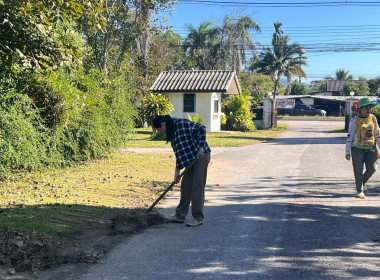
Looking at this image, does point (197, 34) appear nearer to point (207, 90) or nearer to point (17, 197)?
point (207, 90)

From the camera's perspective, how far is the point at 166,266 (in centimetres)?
478

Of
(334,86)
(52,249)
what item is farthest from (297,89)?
(52,249)

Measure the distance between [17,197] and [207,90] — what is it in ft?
65.9

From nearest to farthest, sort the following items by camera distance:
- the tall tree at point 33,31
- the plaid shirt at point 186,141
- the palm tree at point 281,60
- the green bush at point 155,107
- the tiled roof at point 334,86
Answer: the plaid shirt at point 186,141
the tall tree at point 33,31
the green bush at point 155,107
the palm tree at point 281,60
the tiled roof at point 334,86

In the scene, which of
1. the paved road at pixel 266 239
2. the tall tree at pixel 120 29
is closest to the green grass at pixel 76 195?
the paved road at pixel 266 239

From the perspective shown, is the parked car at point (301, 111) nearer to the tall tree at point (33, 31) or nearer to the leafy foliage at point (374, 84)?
the leafy foliage at point (374, 84)

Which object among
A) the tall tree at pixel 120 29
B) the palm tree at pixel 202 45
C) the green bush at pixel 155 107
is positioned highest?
the palm tree at pixel 202 45

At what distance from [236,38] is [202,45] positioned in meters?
3.58

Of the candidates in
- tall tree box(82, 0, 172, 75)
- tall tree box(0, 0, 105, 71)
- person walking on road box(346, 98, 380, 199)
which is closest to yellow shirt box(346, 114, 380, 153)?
person walking on road box(346, 98, 380, 199)

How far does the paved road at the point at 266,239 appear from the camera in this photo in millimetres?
4621

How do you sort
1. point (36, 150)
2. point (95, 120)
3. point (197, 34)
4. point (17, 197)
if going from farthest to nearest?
point (197, 34) < point (95, 120) < point (36, 150) < point (17, 197)

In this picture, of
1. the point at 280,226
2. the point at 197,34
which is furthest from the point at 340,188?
the point at 197,34

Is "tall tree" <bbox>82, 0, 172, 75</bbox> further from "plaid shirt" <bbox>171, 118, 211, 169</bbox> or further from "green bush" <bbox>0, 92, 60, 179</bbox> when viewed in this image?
"plaid shirt" <bbox>171, 118, 211, 169</bbox>

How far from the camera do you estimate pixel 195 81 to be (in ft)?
92.2
